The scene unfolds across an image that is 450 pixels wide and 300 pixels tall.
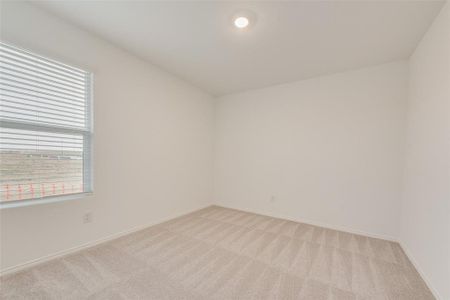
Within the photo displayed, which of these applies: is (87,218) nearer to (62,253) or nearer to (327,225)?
(62,253)

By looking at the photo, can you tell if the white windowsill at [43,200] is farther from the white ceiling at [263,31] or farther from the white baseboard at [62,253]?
the white ceiling at [263,31]

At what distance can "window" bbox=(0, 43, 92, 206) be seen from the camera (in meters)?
1.56

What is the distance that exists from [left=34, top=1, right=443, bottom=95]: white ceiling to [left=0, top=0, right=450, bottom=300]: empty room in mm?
18

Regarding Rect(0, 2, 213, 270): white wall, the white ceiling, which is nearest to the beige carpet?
Rect(0, 2, 213, 270): white wall

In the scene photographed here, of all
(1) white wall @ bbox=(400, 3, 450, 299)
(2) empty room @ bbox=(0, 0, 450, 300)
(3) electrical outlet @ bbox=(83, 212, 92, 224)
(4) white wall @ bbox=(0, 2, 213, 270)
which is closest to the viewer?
(1) white wall @ bbox=(400, 3, 450, 299)

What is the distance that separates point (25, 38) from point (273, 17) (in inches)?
88.6

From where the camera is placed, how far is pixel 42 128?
1.73 m

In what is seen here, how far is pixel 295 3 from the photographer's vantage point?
152cm

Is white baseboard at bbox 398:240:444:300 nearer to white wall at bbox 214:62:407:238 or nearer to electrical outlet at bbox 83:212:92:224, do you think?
white wall at bbox 214:62:407:238

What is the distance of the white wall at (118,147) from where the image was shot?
164 centimetres

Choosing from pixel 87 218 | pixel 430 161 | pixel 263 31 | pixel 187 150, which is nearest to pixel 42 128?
pixel 87 218

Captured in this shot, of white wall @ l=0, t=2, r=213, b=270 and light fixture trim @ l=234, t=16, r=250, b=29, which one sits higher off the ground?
light fixture trim @ l=234, t=16, r=250, b=29

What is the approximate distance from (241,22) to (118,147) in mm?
2012

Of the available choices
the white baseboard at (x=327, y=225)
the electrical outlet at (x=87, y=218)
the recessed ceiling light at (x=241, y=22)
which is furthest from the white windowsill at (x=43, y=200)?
the white baseboard at (x=327, y=225)
